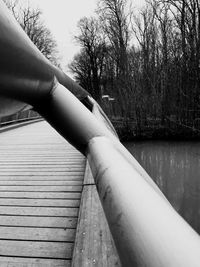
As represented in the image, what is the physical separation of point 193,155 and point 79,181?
31.3 ft

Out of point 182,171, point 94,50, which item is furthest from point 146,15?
point 182,171

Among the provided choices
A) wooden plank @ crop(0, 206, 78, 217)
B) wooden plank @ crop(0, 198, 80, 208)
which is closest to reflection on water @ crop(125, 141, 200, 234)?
wooden plank @ crop(0, 198, 80, 208)

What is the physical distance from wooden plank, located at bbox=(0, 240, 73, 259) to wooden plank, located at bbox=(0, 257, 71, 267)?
0.05 metres

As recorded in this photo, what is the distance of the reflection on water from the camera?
22.7 feet

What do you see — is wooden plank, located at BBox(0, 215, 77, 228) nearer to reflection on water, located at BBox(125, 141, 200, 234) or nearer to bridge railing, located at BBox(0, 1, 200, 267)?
bridge railing, located at BBox(0, 1, 200, 267)

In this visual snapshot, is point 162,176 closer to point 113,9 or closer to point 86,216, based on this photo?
point 86,216

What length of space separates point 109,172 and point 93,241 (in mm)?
1782

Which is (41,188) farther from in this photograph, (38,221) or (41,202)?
(38,221)

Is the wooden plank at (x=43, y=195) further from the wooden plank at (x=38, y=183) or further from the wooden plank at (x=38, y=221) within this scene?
the wooden plank at (x=38, y=221)

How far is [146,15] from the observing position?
27141 millimetres

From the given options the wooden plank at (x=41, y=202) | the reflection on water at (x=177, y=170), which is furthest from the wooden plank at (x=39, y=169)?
the reflection on water at (x=177, y=170)

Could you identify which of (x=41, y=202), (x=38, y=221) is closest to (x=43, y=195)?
(x=41, y=202)

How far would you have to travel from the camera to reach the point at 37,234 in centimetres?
250

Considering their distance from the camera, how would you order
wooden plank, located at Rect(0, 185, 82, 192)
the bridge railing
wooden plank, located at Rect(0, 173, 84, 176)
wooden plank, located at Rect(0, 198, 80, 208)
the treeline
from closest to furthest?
the bridge railing, wooden plank, located at Rect(0, 198, 80, 208), wooden plank, located at Rect(0, 185, 82, 192), wooden plank, located at Rect(0, 173, 84, 176), the treeline
